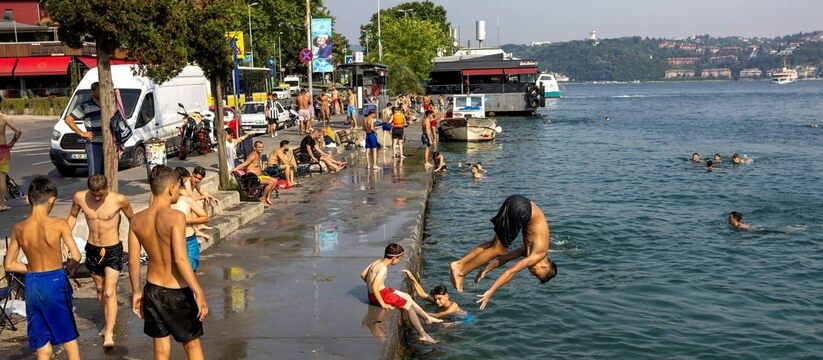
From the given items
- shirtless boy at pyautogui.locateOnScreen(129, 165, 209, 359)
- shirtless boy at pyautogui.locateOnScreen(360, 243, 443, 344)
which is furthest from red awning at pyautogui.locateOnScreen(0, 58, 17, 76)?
shirtless boy at pyautogui.locateOnScreen(129, 165, 209, 359)

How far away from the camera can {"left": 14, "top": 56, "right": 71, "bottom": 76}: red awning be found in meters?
53.3

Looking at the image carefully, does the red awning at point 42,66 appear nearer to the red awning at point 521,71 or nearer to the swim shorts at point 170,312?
the red awning at point 521,71

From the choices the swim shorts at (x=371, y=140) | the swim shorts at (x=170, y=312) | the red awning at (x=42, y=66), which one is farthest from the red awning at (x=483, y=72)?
the swim shorts at (x=170, y=312)

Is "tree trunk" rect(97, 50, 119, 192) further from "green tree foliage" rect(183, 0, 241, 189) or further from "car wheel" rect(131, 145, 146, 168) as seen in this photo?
"car wheel" rect(131, 145, 146, 168)

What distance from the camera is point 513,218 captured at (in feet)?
28.2

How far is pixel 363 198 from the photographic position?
60.6 feet

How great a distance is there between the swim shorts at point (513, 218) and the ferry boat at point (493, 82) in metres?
60.9

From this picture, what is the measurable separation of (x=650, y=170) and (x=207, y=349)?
94.1 ft

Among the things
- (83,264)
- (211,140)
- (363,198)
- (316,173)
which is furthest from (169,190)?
(211,140)

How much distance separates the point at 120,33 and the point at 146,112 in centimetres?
1200

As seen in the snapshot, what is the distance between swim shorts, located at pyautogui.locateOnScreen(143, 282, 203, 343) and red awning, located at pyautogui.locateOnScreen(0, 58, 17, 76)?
52850 mm

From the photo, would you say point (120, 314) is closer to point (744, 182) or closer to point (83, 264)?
point (83, 264)

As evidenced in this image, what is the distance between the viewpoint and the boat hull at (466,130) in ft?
139

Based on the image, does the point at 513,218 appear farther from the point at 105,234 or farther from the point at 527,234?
the point at 105,234
